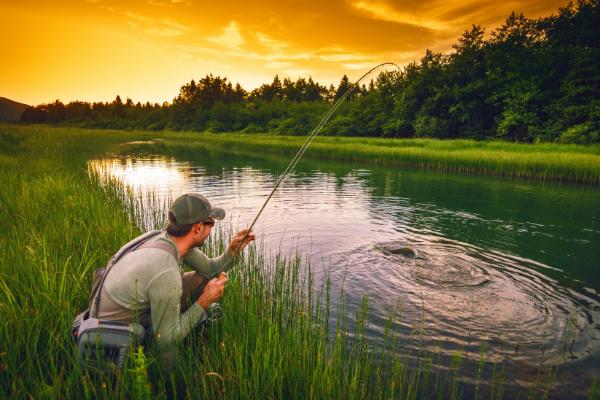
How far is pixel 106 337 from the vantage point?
8.66 feet

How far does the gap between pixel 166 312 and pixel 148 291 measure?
0.22 meters

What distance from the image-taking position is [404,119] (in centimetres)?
5622

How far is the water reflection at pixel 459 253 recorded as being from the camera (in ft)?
17.2

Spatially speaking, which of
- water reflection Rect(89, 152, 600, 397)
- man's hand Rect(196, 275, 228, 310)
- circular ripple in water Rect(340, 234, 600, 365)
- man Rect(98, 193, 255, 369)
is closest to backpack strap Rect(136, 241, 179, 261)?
man Rect(98, 193, 255, 369)

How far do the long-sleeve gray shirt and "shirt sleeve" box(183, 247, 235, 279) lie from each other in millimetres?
1215

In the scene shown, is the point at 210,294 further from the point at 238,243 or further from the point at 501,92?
the point at 501,92

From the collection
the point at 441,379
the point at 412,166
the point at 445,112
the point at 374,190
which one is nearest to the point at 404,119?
the point at 445,112

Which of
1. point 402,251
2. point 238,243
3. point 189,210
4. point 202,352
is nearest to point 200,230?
point 189,210

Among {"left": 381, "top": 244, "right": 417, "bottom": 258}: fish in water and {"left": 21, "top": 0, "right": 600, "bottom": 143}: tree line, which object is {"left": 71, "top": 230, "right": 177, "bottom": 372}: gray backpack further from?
{"left": 21, "top": 0, "right": 600, "bottom": 143}: tree line

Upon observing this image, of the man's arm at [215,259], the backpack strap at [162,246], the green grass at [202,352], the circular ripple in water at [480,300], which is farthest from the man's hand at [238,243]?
the circular ripple in water at [480,300]

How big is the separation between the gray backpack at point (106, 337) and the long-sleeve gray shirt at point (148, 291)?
7 centimetres

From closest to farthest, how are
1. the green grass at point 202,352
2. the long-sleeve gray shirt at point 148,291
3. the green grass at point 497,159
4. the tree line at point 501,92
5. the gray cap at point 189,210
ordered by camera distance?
the green grass at point 202,352, the long-sleeve gray shirt at point 148,291, the gray cap at point 189,210, the green grass at point 497,159, the tree line at point 501,92

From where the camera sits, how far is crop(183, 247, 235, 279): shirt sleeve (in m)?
4.04

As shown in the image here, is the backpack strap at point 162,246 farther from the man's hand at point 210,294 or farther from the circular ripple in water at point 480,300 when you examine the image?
the circular ripple in water at point 480,300
